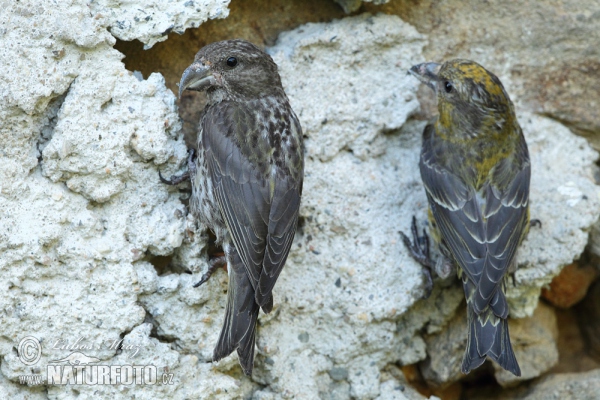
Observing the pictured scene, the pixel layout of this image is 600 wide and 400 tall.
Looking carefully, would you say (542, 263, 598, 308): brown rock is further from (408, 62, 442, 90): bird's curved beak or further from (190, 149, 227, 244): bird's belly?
(190, 149, 227, 244): bird's belly

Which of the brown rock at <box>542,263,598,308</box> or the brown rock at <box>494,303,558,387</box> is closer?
the brown rock at <box>494,303,558,387</box>

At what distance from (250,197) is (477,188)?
146cm

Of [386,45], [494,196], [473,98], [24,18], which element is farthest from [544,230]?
[24,18]

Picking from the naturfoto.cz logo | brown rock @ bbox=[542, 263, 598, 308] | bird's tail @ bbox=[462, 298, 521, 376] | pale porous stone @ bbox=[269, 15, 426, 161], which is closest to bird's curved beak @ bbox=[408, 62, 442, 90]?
pale porous stone @ bbox=[269, 15, 426, 161]

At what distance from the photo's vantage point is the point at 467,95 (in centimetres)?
444

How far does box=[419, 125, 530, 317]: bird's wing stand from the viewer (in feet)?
13.6

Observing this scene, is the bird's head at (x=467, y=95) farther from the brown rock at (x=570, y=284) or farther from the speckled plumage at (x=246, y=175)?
the brown rock at (x=570, y=284)

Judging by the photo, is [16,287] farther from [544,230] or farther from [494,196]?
[544,230]

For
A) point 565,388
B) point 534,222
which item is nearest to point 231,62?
point 534,222

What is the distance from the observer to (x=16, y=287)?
344cm

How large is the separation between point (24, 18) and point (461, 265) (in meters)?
2.60

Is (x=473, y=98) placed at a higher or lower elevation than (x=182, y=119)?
higher

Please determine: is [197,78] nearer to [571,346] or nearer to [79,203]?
[79,203]

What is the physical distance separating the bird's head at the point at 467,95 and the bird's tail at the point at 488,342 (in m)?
1.10
